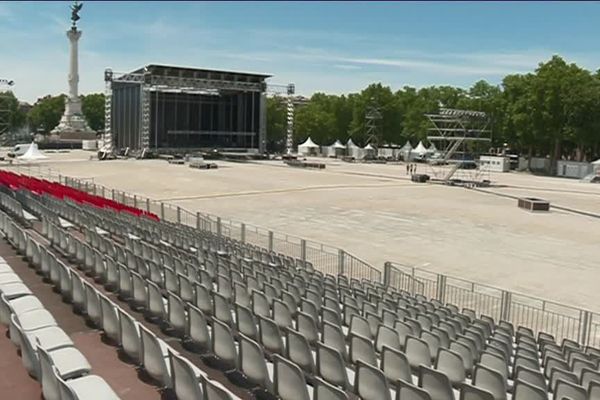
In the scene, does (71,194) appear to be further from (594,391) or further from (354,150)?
(354,150)

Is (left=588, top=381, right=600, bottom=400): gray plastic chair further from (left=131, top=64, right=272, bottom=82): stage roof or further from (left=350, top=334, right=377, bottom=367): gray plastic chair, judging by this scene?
(left=131, top=64, right=272, bottom=82): stage roof

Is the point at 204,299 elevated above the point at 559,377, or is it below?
above

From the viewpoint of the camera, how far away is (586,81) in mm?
70125

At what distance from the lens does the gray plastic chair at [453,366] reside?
6.70 metres

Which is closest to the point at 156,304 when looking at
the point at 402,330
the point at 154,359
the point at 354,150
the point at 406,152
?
the point at 154,359

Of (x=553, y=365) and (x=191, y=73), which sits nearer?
(x=553, y=365)

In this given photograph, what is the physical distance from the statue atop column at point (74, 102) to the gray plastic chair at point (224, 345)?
116395mm

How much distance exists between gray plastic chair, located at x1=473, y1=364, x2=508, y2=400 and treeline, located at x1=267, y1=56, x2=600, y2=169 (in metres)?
69.7

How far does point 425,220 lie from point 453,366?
2400cm

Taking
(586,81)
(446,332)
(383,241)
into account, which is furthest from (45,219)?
(586,81)

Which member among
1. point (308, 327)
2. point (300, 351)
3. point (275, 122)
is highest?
point (275, 122)

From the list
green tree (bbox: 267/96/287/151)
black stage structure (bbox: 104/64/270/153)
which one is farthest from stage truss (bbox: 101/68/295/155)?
green tree (bbox: 267/96/287/151)

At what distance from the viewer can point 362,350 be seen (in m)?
6.84

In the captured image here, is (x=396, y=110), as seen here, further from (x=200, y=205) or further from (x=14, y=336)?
(x=14, y=336)
